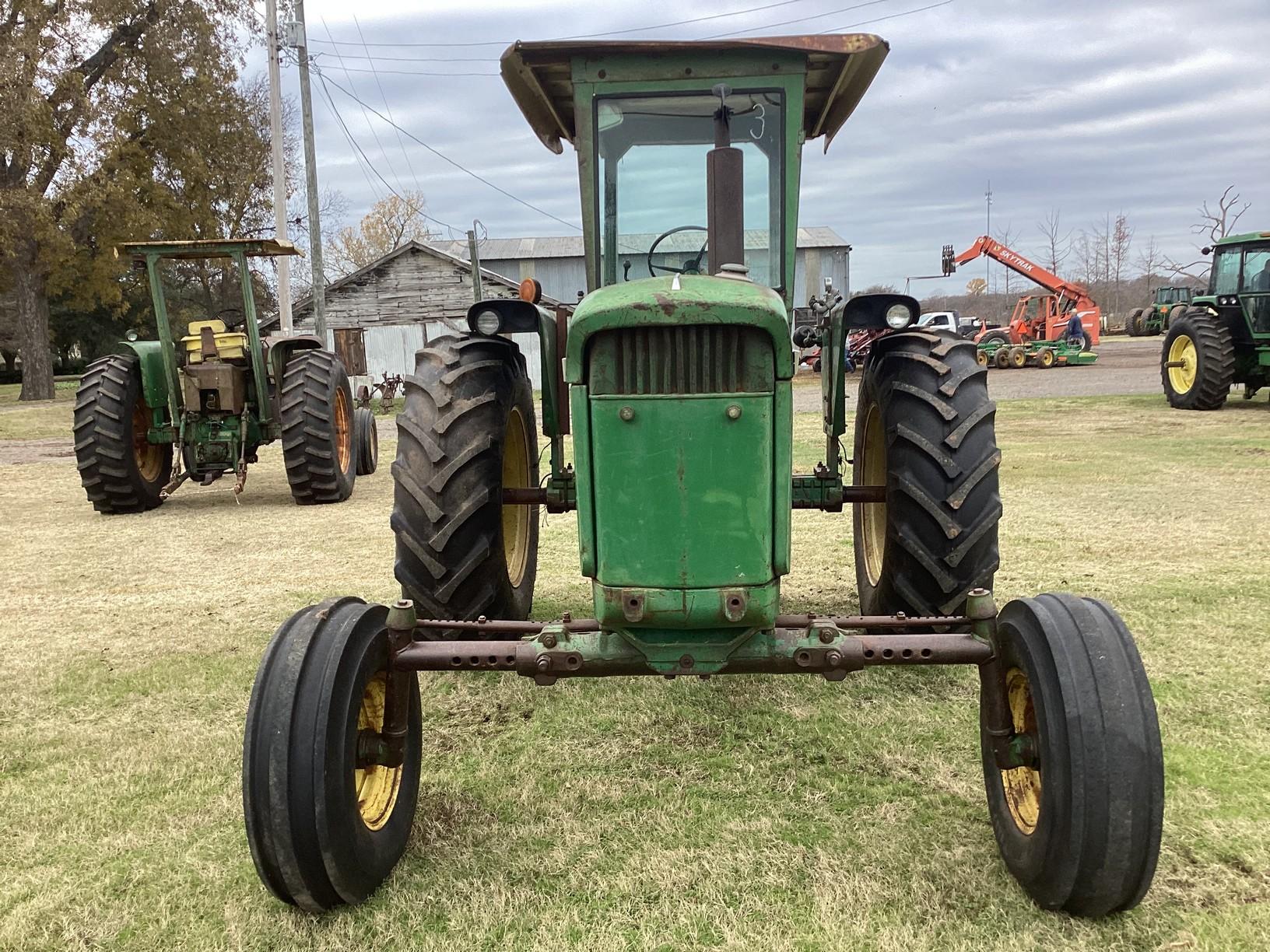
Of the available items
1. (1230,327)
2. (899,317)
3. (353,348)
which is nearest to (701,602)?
(899,317)

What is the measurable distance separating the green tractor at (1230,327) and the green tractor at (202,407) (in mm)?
12647

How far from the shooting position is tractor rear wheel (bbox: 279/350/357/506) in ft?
28.6

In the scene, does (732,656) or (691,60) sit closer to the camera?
(732,656)

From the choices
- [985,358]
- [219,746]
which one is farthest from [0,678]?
[985,358]

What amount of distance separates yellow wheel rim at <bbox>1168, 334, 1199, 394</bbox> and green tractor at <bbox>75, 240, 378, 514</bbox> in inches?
511

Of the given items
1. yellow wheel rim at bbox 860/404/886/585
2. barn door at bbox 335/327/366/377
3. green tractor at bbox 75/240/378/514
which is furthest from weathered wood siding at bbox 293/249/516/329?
yellow wheel rim at bbox 860/404/886/585

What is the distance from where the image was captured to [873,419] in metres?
4.77

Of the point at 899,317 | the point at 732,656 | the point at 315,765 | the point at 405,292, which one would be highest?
the point at 405,292

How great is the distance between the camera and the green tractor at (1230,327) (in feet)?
46.6

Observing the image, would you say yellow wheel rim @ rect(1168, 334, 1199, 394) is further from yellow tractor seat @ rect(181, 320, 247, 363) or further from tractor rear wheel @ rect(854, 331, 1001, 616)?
yellow tractor seat @ rect(181, 320, 247, 363)

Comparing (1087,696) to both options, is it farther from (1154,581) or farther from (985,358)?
(985,358)

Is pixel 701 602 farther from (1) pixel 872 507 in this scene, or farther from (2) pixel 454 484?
(1) pixel 872 507

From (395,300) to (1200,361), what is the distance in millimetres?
20359

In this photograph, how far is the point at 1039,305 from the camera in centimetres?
3100
